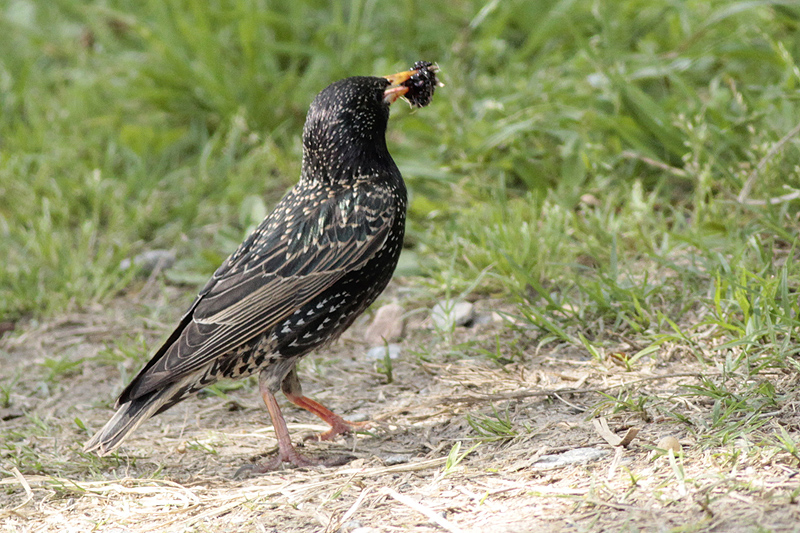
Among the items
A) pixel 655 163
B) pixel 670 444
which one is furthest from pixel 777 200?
pixel 670 444

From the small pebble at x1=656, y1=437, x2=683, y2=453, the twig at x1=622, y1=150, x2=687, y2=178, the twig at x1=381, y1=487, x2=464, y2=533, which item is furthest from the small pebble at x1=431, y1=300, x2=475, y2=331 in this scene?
the small pebble at x1=656, y1=437, x2=683, y2=453

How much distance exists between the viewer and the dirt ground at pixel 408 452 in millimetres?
2652

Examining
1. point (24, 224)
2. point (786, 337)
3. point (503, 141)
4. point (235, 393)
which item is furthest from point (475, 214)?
point (24, 224)

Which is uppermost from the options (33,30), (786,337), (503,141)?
(33,30)

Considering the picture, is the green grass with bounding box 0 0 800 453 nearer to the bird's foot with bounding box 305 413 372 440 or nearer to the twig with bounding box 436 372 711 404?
the twig with bounding box 436 372 711 404

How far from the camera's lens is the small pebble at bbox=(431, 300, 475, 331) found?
14.1 feet

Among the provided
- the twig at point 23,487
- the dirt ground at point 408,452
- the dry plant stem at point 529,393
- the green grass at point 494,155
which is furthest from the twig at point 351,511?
the twig at point 23,487

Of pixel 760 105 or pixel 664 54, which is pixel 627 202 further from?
pixel 664 54

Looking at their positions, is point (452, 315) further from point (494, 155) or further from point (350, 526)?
point (350, 526)

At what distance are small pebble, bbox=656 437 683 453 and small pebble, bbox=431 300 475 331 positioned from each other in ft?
4.95

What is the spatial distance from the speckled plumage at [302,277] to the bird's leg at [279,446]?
3cm

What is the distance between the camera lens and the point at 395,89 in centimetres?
399

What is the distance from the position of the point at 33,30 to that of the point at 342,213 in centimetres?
504

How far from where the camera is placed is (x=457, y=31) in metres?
6.47
